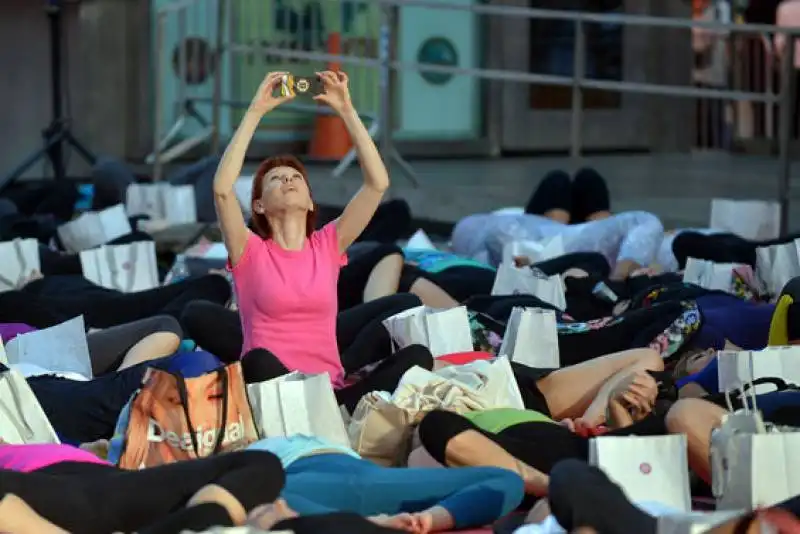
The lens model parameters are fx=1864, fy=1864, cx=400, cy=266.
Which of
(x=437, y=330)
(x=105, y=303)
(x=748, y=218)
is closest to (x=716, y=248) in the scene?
(x=748, y=218)

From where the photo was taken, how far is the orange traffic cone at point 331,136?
11562mm

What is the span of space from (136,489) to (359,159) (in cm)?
157

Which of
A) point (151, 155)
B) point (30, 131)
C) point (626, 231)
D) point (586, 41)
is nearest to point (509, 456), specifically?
point (626, 231)

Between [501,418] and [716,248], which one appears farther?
[716,248]

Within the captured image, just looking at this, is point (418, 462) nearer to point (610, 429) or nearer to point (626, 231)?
point (610, 429)

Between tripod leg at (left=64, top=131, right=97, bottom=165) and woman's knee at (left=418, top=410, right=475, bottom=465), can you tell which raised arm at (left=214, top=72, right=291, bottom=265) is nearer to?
woman's knee at (left=418, top=410, right=475, bottom=465)

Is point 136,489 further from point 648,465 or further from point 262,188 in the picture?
point 262,188

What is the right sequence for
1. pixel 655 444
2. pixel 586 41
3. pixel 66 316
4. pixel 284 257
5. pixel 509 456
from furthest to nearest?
pixel 586 41 < pixel 66 316 < pixel 284 257 < pixel 509 456 < pixel 655 444

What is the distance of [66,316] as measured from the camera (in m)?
6.04

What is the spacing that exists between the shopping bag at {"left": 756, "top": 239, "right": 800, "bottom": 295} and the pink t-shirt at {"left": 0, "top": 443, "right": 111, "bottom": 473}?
2.64 m

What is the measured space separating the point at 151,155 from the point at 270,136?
1.02 metres

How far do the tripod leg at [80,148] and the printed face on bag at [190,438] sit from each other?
23.2ft

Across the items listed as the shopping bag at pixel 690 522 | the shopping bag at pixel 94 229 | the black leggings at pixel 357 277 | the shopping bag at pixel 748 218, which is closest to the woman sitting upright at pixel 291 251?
the black leggings at pixel 357 277

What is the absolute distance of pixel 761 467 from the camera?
11.5 feet
